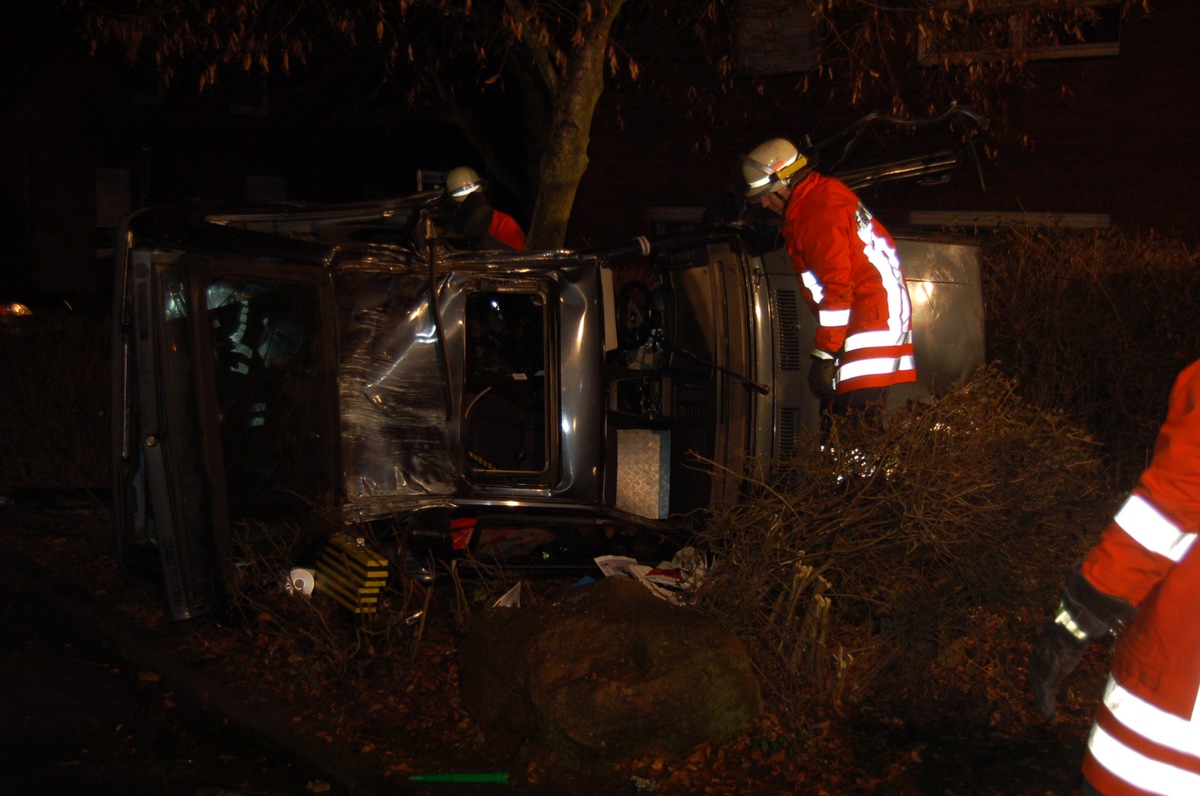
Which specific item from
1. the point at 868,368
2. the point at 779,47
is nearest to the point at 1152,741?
the point at 868,368

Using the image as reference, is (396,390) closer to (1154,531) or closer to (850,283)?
(850,283)

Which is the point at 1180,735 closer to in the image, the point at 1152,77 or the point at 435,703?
the point at 435,703

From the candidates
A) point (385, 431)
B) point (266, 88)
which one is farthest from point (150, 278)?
point (266, 88)

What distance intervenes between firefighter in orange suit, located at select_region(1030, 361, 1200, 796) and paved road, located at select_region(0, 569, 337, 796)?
2816mm

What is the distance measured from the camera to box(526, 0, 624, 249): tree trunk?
8.28 m

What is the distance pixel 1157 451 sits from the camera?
2.41m

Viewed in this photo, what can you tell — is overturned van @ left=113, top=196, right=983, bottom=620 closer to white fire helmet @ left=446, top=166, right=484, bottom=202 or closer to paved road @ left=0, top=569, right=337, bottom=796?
paved road @ left=0, top=569, right=337, bottom=796

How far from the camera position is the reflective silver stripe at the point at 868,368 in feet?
16.4

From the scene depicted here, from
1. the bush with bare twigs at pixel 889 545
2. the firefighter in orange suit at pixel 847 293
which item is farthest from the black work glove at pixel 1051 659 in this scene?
the firefighter in orange suit at pixel 847 293

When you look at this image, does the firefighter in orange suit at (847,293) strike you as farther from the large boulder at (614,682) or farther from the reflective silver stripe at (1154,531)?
the reflective silver stripe at (1154,531)

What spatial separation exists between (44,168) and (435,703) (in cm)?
2050

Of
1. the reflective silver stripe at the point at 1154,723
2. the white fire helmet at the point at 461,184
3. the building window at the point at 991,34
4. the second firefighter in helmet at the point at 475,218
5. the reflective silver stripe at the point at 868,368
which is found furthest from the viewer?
the building window at the point at 991,34

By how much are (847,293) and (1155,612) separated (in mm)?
2813

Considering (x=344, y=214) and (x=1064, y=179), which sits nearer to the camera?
(x=344, y=214)
